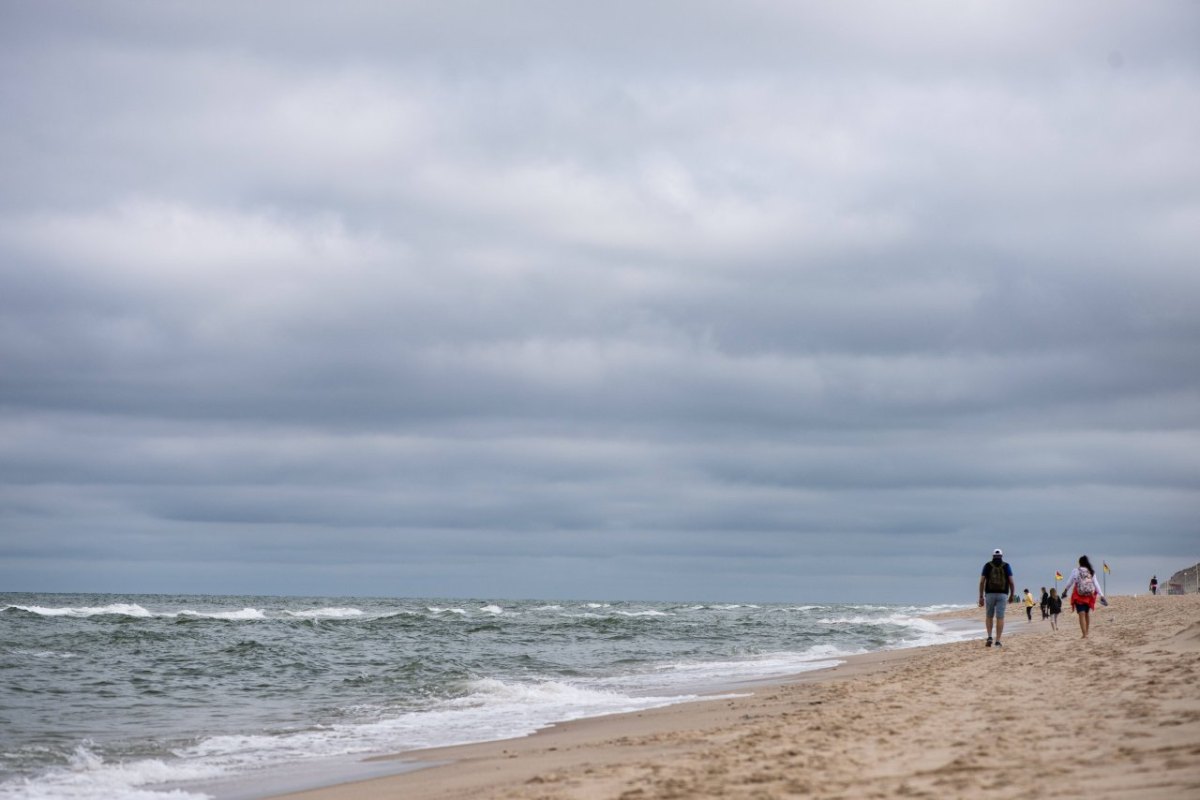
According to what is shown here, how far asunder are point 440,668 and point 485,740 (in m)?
10.8

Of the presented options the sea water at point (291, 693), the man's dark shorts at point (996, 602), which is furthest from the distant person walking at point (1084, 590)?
the sea water at point (291, 693)

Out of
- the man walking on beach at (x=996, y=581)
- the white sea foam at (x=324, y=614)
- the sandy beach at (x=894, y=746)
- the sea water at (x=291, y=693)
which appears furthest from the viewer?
the white sea foam at (x=324, y=614)

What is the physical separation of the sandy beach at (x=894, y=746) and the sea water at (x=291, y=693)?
1.63 metres

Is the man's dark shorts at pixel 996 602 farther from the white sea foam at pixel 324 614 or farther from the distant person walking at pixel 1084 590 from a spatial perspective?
the white sea foam at pixel 324 614

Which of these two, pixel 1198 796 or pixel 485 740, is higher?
pixel 1198 796

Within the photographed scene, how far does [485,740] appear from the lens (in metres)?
13.0

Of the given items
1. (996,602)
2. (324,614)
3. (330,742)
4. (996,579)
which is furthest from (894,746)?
(324,614)

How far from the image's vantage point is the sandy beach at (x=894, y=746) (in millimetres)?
6625

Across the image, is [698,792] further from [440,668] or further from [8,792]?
[440,668]

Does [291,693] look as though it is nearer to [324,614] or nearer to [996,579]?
[996,579]

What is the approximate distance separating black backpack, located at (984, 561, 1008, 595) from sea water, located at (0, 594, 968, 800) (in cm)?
440

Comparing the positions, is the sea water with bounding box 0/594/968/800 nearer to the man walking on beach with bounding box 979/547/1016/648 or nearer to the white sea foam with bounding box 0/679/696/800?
the white sea foam with bounding box 0/679/696/800

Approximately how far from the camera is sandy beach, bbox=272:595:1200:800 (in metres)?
6.62

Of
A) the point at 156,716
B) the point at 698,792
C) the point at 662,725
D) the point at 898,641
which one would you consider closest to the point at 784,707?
the point at 662,725
